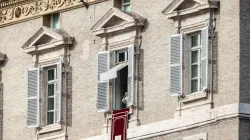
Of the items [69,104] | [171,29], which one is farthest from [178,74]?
[69,104]

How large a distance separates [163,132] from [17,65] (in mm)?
8850

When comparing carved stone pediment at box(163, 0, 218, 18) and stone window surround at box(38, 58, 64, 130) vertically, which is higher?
carved stone pediment at box(163, 0, 218, 18)

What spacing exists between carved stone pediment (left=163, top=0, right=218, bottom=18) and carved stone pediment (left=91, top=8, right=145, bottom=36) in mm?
1448

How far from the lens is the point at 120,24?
70625 millimetres

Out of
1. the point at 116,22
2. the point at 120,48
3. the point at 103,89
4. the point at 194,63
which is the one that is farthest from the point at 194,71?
the point at 103,89

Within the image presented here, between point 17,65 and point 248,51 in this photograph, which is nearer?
point 248,51

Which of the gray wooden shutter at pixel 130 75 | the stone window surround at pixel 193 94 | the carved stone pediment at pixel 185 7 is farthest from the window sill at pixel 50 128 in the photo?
the carved stone pediment at pixel 185 7

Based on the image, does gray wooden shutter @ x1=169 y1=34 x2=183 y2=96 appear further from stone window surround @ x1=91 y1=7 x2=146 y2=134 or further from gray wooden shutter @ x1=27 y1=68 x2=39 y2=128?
gray wooden shutter @ x1=27 y1=68 x2=39 y2=128

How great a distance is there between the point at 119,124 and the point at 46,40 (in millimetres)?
5125

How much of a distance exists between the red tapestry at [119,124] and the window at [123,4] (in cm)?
349

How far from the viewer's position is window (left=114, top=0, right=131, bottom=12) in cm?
7112

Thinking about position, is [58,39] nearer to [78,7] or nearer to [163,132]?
[78,7]

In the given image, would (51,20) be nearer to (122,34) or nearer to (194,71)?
(122,34)

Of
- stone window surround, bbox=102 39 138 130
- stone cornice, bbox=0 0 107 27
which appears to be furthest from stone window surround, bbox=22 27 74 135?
stone window surround, bbox=102 39 138 130
